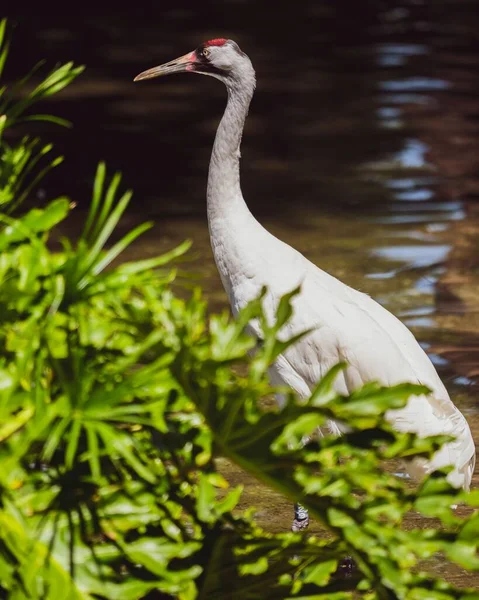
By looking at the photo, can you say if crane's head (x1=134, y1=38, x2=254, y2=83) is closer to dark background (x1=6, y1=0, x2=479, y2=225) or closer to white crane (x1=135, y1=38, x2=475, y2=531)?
white crane (x1=135, y1=38, x2=475, y2=531)

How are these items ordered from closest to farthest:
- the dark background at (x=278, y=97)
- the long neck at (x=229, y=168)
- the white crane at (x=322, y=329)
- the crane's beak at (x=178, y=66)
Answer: the white crane at (x=322, y=329) → the long neck at (x=229, y=168) → the crane's beak at (x=178, y=66) → the dark background at (x=278, y=97)

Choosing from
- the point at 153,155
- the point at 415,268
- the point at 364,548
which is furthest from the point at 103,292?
the point at 153,155

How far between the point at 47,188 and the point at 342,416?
6.31 metres

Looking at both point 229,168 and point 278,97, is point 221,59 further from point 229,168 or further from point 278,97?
point 278,97

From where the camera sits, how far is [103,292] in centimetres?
211

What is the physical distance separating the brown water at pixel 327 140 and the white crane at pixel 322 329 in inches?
7.9

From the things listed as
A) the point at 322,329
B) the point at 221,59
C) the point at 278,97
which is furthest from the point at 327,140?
the point at 322,329

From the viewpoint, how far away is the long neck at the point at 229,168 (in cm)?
424

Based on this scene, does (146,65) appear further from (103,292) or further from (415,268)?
(103,292)

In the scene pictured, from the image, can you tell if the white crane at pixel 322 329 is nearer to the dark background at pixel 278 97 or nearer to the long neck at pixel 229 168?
the long neck at pixel 229 168

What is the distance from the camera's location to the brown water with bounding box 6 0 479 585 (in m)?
6.38

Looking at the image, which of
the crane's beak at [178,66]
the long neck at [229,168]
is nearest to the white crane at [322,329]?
the long neck at [229,168]

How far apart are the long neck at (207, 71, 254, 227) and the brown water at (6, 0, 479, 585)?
0.23 metres

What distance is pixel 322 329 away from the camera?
13.2 feet
